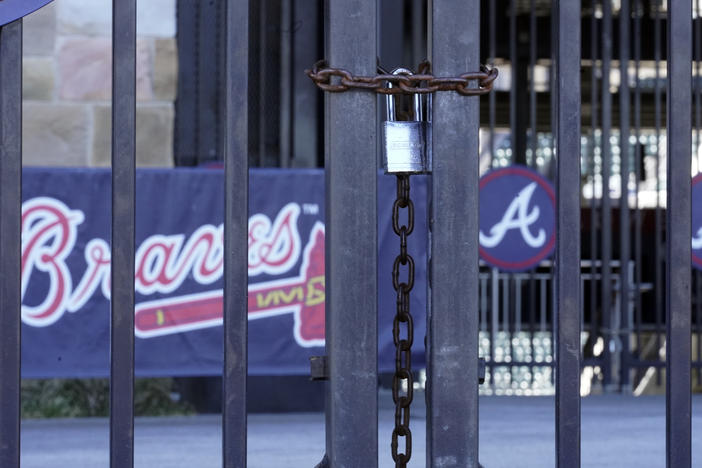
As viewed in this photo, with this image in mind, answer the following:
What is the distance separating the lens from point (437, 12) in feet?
8.22

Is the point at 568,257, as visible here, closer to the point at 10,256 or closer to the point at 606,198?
the point at 10,256

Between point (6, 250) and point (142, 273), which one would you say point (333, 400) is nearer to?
point (6, 250)

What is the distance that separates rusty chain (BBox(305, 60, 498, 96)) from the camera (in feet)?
8.08

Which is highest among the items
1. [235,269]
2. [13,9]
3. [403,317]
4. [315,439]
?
[13,9]

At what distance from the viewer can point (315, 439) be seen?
6.47 metres

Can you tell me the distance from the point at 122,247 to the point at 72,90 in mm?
5329

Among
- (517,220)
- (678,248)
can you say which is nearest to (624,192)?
(517,220)

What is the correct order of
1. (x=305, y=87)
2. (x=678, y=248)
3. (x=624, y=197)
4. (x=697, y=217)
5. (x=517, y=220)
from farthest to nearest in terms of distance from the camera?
(x=624, y=197), (x=517, y=220), (x=697, y=217), (x=305, y=87), (x=678, y=248)

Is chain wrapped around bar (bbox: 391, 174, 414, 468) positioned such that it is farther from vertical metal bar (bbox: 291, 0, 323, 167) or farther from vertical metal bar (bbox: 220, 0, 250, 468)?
vertical metal bar (bbox: 291, 0, 323, 167)

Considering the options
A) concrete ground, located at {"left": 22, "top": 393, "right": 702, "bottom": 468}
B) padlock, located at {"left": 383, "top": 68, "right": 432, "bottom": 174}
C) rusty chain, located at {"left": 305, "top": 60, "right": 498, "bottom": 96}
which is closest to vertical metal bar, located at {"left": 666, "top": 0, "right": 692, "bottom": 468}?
rusty chain, located at {"left": 305, "top": 60, "right": 498, "bottom": 96}

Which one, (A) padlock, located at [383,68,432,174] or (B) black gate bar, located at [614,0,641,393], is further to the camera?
(B) black gate bar, located at [614,0,641,393]

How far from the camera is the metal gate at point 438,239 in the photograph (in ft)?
7.99

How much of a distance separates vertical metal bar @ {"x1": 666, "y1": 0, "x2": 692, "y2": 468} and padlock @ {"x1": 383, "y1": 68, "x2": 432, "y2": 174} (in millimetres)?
512

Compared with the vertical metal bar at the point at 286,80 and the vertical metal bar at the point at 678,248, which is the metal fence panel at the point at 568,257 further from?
the vertical metal bar at the point at 286,80
